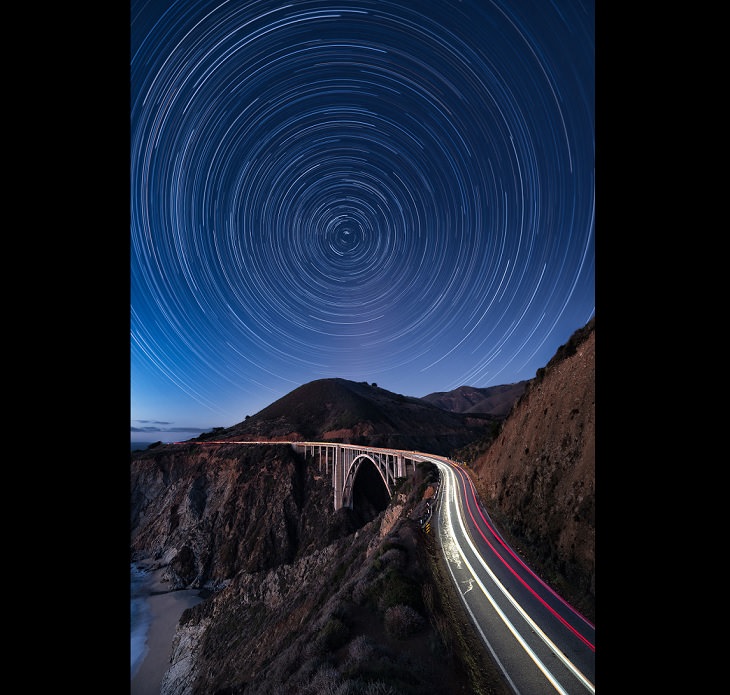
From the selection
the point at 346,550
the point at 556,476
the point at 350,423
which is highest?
the point at 350,423

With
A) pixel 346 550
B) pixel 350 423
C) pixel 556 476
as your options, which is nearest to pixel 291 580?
pixel 346 550

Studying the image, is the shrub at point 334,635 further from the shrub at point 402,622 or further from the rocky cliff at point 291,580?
the shrub at point 402,622

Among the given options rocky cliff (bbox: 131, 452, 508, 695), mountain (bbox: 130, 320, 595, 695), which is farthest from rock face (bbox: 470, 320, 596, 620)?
rocky cliff (bbox: 131, 452, 508, 695)

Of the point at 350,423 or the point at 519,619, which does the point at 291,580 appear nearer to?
the point at 519,619
